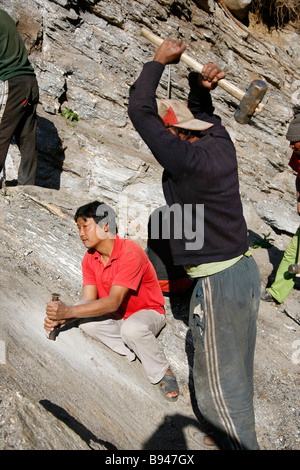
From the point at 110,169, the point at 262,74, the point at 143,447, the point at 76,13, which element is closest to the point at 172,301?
the point at 143,447

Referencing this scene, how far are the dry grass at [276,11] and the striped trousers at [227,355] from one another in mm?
10556

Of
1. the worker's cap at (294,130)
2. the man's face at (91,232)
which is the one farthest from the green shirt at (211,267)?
the worker's cap at (294,130)

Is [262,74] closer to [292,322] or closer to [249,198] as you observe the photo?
[249,198]

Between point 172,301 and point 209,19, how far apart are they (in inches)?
317

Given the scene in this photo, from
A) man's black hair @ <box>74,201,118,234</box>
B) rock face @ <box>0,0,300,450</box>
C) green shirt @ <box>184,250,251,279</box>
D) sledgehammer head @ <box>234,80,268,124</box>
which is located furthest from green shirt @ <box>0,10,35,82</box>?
green shirt @ <box>184,250,251,279</box>

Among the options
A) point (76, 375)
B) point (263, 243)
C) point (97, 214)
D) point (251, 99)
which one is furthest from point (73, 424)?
point (263, 243)

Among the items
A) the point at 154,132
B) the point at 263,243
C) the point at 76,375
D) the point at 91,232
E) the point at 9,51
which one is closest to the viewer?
the point at 154,132

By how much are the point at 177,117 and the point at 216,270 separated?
A: 1099 mm

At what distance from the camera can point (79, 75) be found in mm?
8250

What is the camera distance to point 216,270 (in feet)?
8.31

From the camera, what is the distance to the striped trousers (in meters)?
2.46

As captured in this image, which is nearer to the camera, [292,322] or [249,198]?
[292,322]

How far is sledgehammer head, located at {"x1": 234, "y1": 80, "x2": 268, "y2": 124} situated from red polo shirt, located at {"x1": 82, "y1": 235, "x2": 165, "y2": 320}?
1437 mm

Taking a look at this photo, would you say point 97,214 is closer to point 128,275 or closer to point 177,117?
point 128,275
